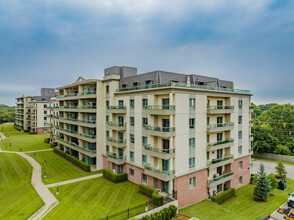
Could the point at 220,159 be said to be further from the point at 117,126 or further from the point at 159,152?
the point at 117,126

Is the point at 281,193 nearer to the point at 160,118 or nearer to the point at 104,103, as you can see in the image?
the point at 160,118

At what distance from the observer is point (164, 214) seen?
2000 cm

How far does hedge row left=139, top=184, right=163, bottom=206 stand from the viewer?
2211 centimetres

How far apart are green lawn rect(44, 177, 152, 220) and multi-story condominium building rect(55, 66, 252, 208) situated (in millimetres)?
3135

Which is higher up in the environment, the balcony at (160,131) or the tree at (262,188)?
the balcony at (160,131)

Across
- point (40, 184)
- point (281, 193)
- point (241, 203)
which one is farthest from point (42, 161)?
point (281, 193)

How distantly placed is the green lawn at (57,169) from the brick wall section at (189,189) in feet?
58.5

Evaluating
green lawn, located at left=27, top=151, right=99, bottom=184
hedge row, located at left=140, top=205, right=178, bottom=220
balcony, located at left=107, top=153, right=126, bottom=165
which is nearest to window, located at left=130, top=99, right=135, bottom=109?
balcony, located at left=107, top=153, right=126, bottom=165

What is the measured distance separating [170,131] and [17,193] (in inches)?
907

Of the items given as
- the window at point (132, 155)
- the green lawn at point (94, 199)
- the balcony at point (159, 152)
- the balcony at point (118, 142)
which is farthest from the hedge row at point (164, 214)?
the balcony at point (118, 142)

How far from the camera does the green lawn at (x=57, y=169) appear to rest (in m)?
32.4

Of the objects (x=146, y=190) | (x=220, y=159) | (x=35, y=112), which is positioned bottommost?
(x=146, y=190)

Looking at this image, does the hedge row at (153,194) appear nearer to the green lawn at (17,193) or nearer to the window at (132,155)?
the window at (132,155)

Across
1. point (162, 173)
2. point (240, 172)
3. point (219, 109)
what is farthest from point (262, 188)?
point (162, 173)
